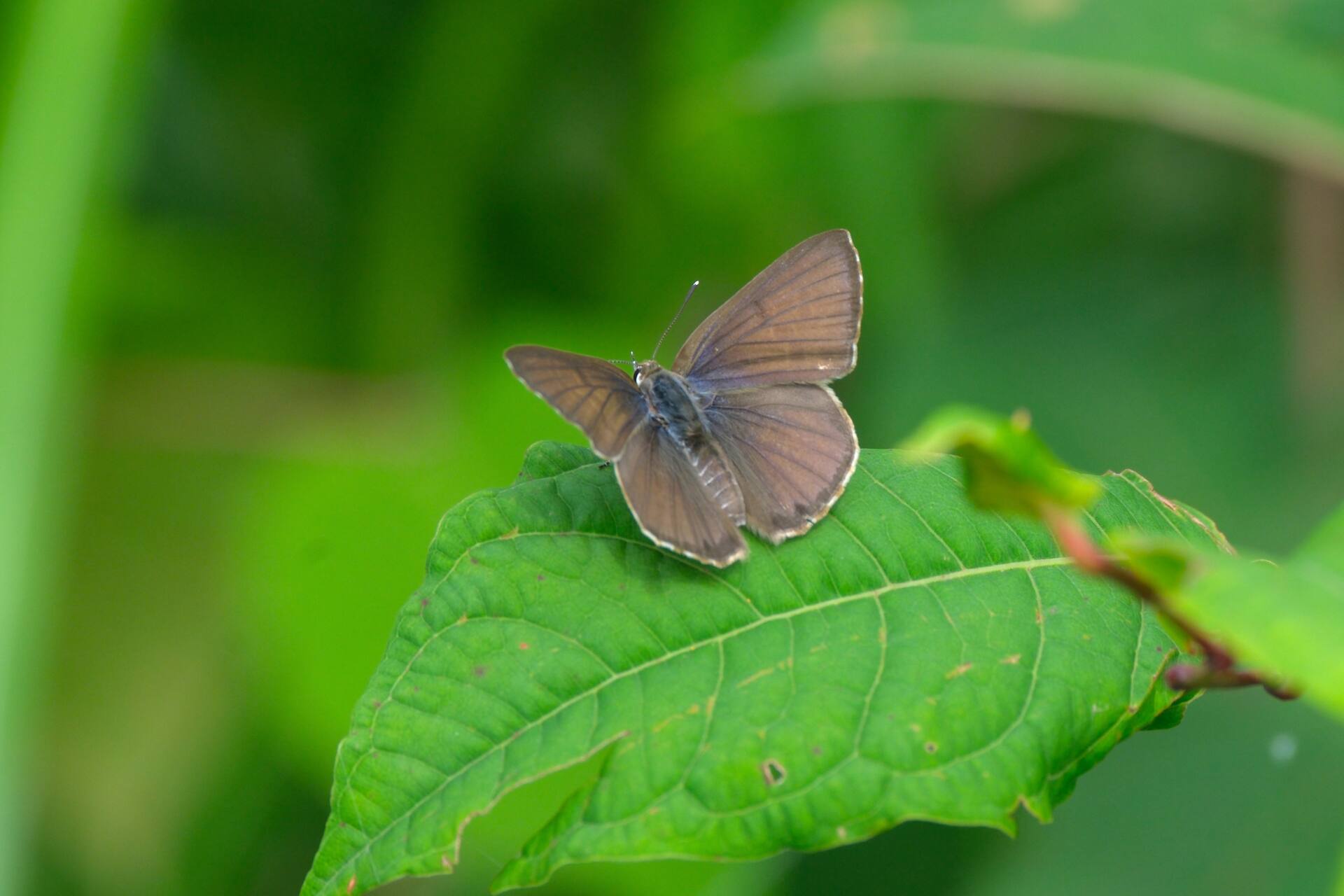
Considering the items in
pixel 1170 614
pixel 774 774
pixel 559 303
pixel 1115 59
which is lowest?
pixel 774 774

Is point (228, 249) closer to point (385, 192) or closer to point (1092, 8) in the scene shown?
point (385, 192)

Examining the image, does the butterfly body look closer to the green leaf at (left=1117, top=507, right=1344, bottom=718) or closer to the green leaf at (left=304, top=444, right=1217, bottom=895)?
the green leaf at (left=304, top=444, right=1217, bottom=895)

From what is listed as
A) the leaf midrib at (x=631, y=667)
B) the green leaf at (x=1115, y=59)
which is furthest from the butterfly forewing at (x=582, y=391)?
the green leaf at (x=1115, y=59)

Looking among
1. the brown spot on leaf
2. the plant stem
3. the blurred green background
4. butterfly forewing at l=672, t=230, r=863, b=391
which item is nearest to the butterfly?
butterfly forewing at l=672, t=230, r=863, b=391

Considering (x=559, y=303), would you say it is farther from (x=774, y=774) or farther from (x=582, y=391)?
(x=774, y=774)

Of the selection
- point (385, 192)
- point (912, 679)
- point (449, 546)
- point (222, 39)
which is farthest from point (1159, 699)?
point (222, 39)

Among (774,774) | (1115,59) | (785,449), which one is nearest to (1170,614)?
(774,774)
